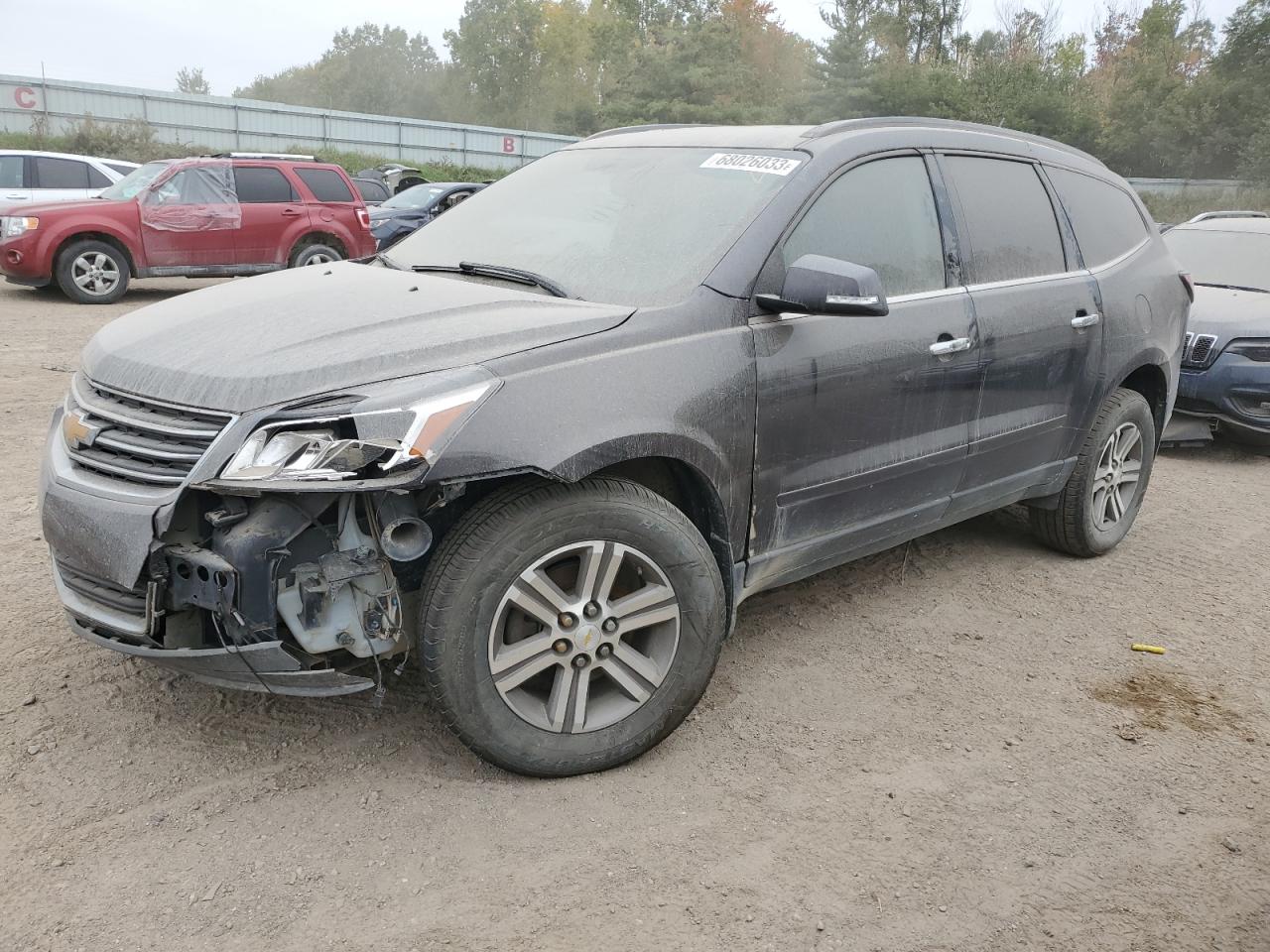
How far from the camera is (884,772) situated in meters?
3.14

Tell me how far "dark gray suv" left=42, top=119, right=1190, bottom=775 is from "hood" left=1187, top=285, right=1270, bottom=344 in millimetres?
4093

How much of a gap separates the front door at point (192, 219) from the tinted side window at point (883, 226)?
10460 millimetres

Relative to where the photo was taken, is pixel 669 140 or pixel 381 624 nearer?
pixel 381 624

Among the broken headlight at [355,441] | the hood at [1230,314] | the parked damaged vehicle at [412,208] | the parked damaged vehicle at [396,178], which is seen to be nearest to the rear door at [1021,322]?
the broken headlight at [355,441]

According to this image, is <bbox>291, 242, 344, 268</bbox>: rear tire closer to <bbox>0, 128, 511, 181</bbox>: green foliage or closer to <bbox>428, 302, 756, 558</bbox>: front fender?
<bbox>428, 302, 756, 558</bbox>: front fender

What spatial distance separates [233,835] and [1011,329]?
3.12 m

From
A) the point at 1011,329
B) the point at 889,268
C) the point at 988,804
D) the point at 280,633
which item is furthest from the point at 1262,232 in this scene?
the point at 280,633

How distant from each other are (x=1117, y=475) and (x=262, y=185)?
35.9 ft

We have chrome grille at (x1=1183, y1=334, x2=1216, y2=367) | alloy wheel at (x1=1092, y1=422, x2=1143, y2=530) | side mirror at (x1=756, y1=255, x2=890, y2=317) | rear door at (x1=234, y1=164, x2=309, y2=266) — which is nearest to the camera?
side mirror at (x1=756, y1=255, x2=890, y2=317)

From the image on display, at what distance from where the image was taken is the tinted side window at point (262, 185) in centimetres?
1275

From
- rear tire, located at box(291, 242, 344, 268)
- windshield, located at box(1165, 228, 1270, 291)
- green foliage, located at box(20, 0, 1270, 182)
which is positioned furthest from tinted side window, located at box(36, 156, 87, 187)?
green foliage, located at box(20, 0, 1270, 182)

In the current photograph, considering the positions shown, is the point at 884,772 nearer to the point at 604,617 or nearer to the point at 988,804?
the point at 988,804

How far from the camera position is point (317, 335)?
2.88m

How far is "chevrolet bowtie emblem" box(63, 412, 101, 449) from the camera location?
9.31ft
